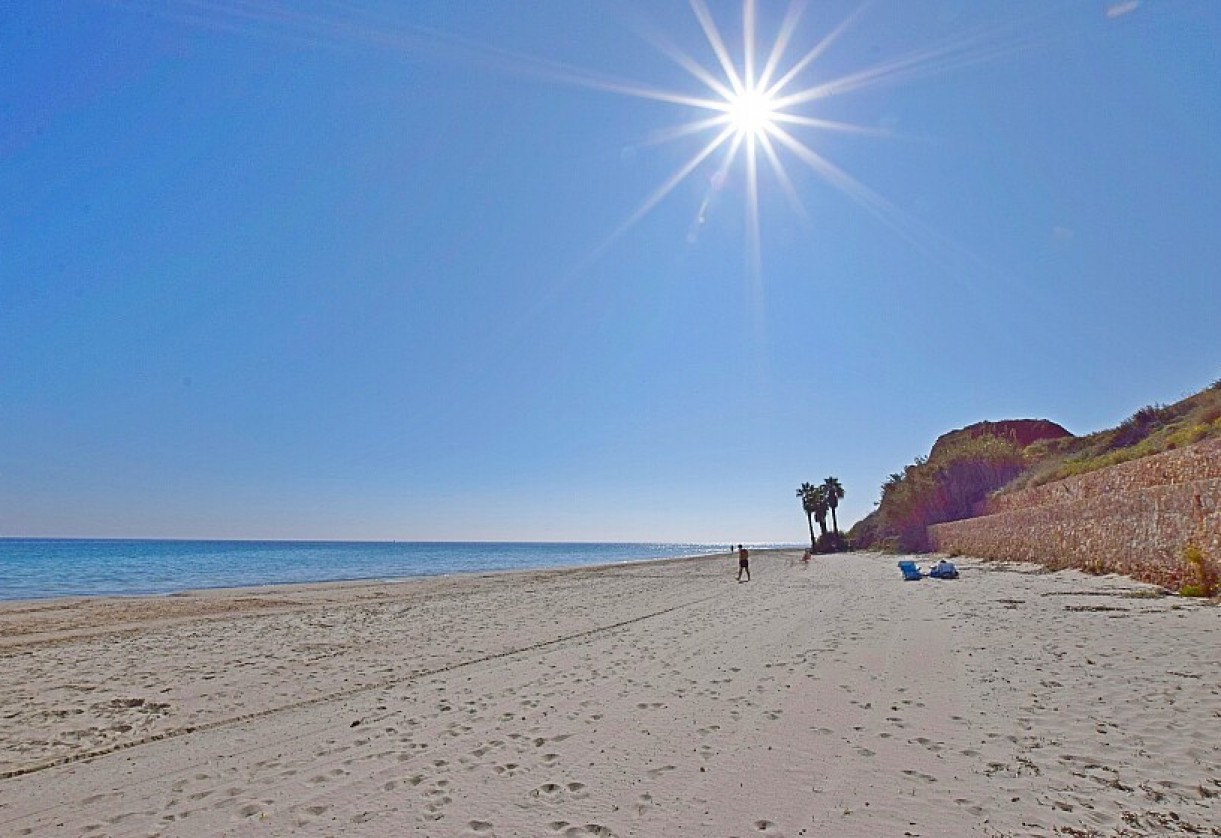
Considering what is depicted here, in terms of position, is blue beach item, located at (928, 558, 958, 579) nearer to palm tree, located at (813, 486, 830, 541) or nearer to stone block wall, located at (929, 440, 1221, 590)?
stone block wall, located at (929, 440, 1221, 590)

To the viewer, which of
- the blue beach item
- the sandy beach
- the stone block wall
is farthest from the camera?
the blue beach item

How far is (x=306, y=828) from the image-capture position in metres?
4.62

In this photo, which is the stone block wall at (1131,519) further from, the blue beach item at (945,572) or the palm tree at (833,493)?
the palm tree at (833,493)

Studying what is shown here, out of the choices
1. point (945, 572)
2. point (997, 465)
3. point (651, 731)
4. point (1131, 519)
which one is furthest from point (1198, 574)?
point (997, 465)

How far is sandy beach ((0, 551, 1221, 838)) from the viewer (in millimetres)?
4598

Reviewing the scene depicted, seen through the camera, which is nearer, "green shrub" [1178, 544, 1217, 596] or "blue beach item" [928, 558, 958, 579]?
"green shrub" [1178, 544, 1217, 596]

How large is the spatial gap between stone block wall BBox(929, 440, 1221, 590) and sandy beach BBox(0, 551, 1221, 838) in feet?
5.56

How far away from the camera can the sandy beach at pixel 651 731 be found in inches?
181

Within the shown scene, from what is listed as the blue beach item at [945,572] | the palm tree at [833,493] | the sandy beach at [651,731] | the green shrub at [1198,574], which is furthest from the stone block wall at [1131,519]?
the palm tree at [833,493]

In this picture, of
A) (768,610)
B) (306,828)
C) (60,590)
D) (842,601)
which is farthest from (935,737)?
(60,590)

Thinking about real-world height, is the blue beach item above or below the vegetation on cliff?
below

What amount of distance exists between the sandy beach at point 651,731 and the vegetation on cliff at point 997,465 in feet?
58.8

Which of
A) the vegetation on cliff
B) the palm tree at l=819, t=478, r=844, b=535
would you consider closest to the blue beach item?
the vegetation on cliff

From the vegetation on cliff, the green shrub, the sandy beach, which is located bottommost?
the sandy beach
